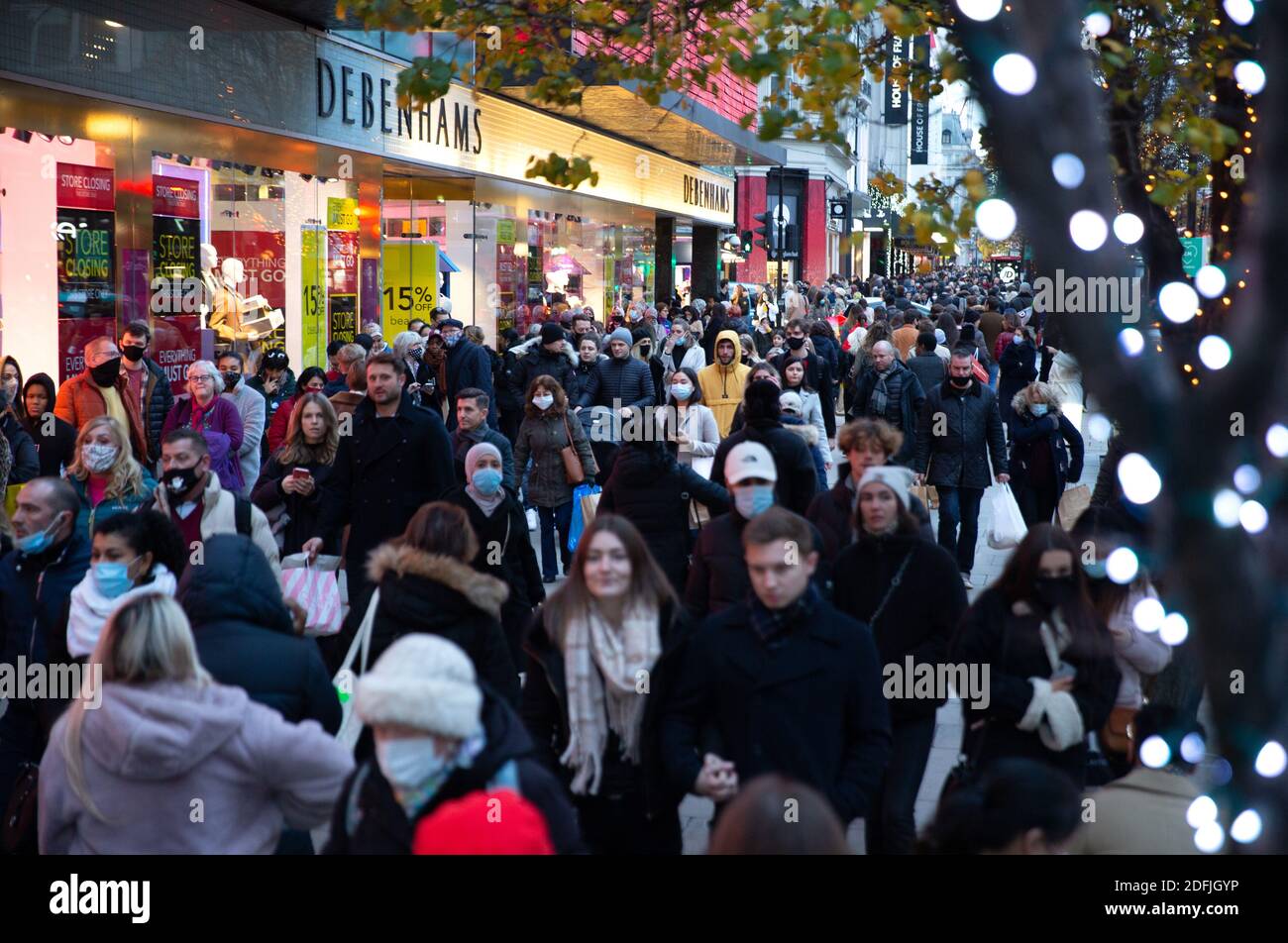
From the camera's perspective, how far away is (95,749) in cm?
422

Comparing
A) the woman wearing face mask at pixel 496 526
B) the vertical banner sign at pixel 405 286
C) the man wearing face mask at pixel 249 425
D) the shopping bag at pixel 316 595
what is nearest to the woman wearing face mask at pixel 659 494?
the woman wearing face mask at pixel 496 526

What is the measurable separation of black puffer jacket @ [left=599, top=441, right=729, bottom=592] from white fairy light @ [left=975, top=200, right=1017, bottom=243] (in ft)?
17.9

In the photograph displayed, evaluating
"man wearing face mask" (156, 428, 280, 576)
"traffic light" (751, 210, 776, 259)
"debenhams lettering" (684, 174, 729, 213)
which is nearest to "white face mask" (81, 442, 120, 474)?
"man wearing face mask" (156, 428, 280, 576)

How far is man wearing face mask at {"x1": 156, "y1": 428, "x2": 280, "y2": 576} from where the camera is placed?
7289mm

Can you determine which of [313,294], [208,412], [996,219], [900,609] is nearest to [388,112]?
[313,294]

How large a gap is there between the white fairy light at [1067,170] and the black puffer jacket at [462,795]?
2.00 m

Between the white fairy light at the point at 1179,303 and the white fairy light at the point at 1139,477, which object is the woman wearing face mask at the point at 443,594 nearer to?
the white fairy light at the point at 1179,303

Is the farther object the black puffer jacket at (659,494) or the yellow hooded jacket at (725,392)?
the yellow hooded jacket at (725,392)

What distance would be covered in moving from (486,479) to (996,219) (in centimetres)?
549

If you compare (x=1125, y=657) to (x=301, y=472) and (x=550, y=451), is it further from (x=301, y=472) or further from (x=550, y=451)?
(x=550, y=451)

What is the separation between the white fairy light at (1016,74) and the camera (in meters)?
2.32

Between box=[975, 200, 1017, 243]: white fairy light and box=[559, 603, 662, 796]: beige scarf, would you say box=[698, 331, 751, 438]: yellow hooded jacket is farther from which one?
box=[975, 200, 1017, 243]: white fairy light

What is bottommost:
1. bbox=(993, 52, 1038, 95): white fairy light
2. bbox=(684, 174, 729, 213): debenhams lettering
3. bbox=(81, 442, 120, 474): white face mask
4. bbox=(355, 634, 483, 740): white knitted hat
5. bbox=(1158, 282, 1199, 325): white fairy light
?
bbox=(355, 634, 483, 740): white knitted hat

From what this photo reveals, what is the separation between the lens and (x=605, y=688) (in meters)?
5.23
